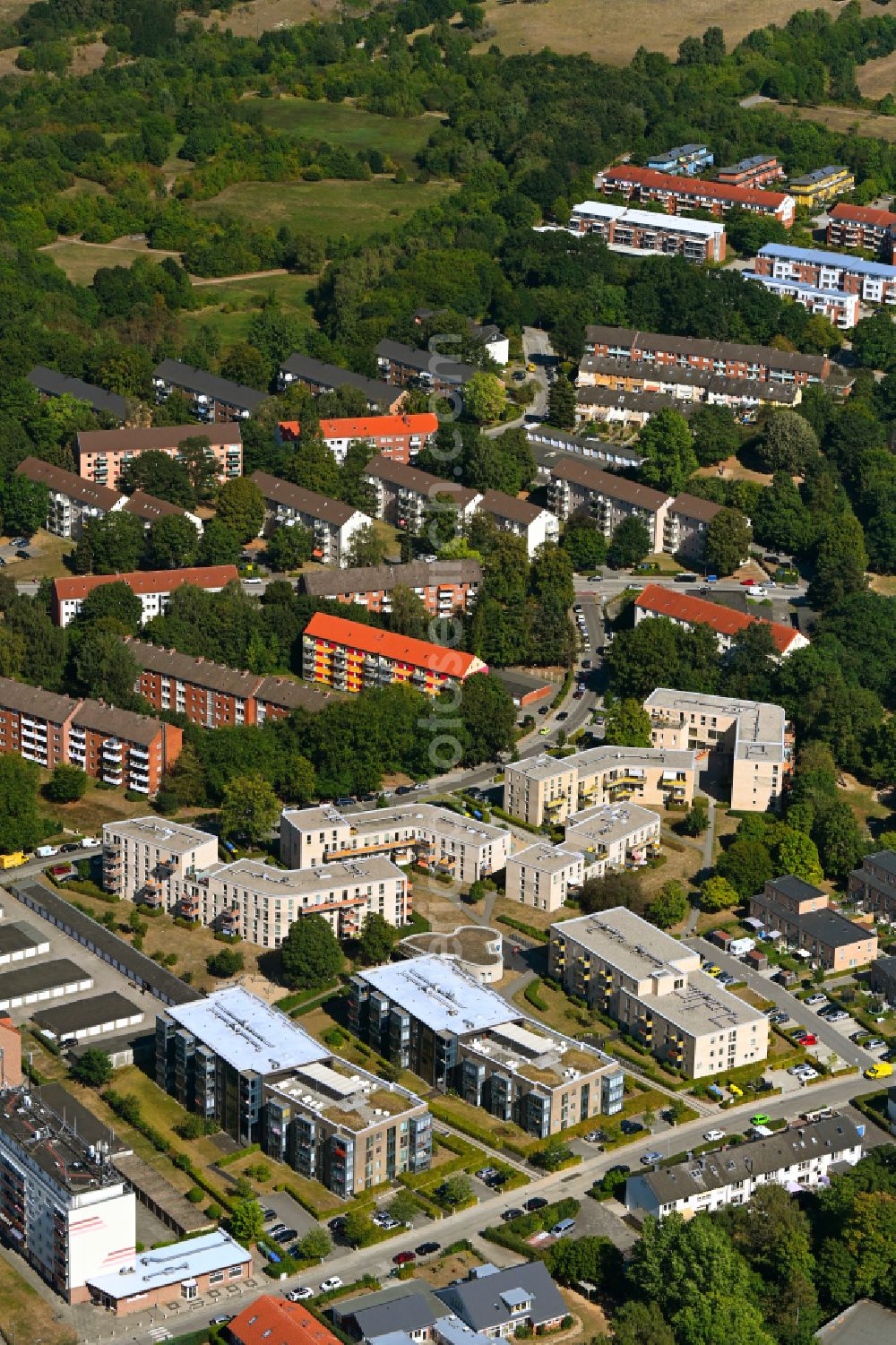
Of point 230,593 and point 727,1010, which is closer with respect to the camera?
point 727,1010

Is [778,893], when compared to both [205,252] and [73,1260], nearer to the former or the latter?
[73,1260]

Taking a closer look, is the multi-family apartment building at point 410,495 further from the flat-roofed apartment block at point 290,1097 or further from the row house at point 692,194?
the flat-roofed apartment block at point 290,1097

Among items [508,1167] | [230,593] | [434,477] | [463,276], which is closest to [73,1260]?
[508,1167]

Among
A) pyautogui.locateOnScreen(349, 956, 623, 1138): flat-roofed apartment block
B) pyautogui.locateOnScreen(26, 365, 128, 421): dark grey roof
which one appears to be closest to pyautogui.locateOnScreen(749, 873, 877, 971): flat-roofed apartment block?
pyautogui.locateOnScreen(349, 956, 623, 1138): flat-roofed apartment block

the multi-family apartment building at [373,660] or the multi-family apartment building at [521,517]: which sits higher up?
the multi-family apartment building at [521,517]

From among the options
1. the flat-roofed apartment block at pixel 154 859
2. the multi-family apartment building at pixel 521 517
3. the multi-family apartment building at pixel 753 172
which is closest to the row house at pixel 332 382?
the multi-family apartment building at pixel 521 517
